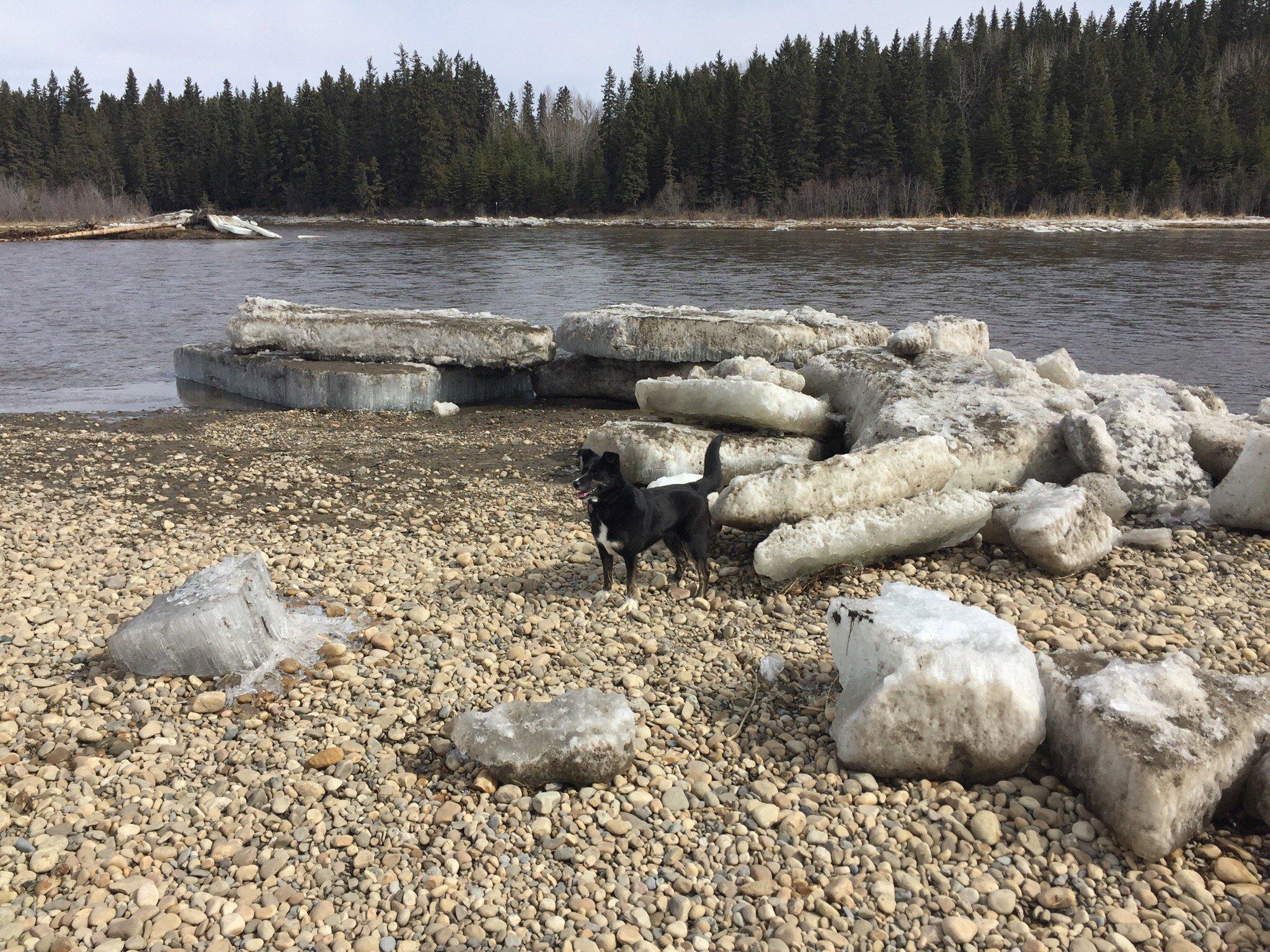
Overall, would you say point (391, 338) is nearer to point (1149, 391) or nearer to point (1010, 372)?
point (1010, 372)

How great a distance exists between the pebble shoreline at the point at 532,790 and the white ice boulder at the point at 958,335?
4015 mm

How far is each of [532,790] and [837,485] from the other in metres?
3.15

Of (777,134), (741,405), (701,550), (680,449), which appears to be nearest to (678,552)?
(701,550)

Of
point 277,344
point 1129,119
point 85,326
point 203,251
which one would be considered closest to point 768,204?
point 1129,119

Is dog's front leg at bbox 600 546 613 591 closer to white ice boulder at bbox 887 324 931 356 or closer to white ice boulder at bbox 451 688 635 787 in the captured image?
white ice boulder at bbox 451 688 635 787

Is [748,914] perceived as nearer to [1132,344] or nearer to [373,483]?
[373,483]

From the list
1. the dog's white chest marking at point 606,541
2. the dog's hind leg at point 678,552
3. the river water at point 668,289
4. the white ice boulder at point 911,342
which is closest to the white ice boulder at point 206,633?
the dog's white chest marking at point 606,541

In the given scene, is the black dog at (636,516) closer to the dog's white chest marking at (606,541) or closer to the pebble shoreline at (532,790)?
the dog's white chest marking at (606,541)

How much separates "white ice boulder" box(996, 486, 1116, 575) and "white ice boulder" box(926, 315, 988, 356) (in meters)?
4.16

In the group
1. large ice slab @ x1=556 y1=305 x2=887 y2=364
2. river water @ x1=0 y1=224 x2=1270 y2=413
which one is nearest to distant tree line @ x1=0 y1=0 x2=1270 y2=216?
river water @ x1=0 y1=224 x2=1270 y2=413

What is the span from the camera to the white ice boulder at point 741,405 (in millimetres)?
7918

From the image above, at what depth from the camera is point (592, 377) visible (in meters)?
12.5

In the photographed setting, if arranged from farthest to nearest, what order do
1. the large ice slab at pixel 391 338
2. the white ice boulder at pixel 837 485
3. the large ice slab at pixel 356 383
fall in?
1. the large ice slab at pixel 391 338
2. the large ice slab at pixel 356 383
3. the white ice boulder at pixel 837 485

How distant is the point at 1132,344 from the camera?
17.7 m
